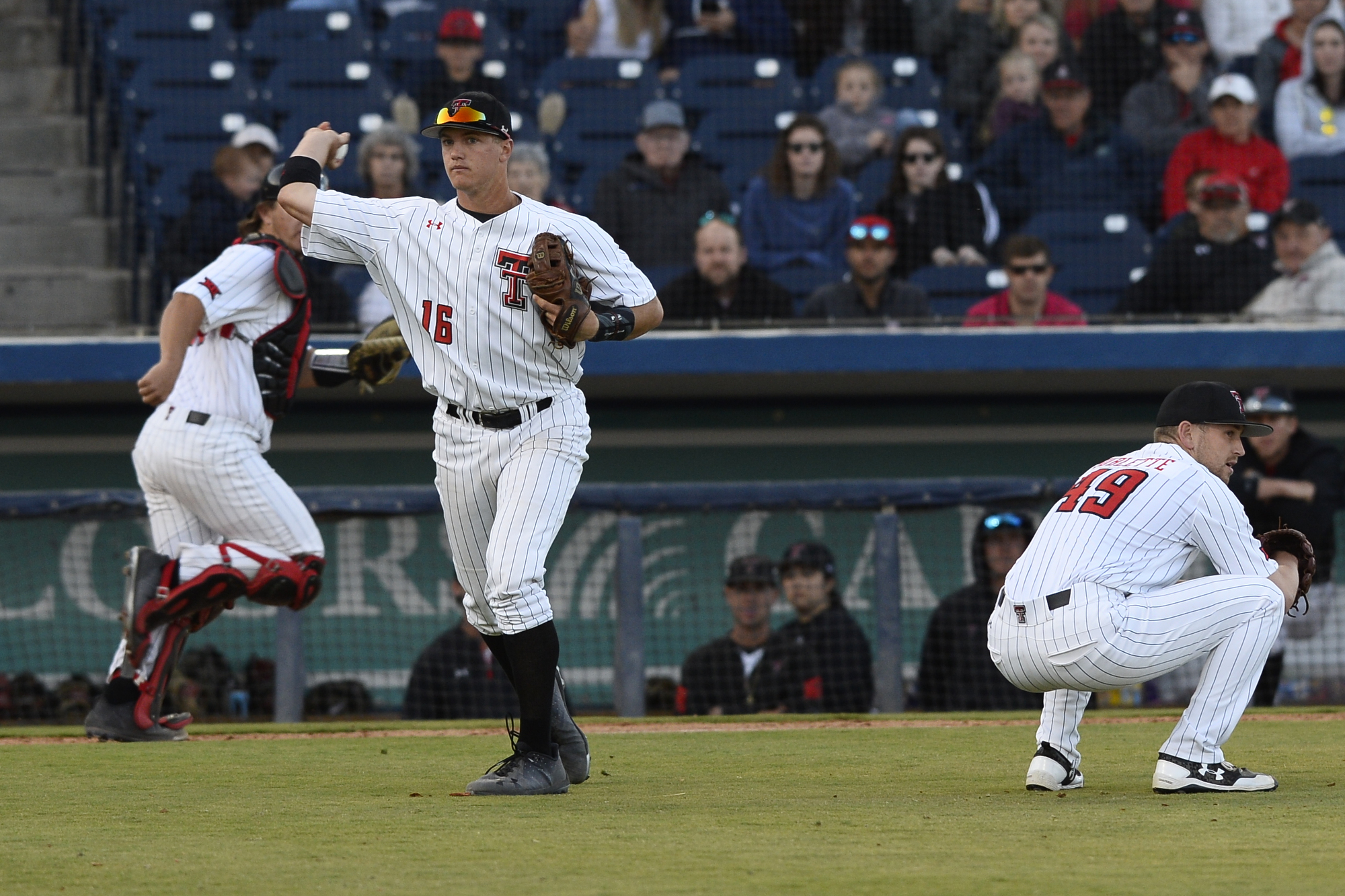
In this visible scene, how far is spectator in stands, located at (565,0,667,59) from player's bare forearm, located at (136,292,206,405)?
18.0 ft

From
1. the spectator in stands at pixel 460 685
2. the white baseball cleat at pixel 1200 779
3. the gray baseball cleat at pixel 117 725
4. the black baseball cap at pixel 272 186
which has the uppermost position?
the black baseball cap at pixel 272 186

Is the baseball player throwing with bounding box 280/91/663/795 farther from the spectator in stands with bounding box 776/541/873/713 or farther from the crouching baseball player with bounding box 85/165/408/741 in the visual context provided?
the spectator in stands with bounding box 776/541/873/713

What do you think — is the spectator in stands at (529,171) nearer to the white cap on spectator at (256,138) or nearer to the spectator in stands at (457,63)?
the spectator in stands at (457,63)

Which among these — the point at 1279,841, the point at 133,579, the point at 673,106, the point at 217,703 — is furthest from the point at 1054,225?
the point at 1279,841

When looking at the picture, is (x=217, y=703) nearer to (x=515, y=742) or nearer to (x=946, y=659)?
(x=946, y=659)

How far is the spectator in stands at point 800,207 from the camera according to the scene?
9.04 m

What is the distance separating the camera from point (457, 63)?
9750 mm

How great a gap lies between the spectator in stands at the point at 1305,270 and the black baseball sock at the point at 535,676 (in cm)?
534

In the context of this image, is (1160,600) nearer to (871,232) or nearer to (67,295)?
(871,232)

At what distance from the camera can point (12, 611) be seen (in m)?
8.75

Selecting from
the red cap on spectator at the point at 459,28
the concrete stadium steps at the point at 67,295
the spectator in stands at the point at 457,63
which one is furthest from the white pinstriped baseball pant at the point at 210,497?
the red cap on spectator at the point at 459,28

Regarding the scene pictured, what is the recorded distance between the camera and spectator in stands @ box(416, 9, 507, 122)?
9.72m

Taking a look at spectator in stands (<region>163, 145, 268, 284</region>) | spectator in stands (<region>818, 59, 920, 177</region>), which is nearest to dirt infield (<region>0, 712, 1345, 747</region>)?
spectator in stands (<region>163, 145, 268, 284</region>)

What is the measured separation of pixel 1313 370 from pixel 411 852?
6.68 m
